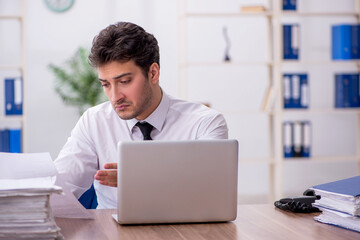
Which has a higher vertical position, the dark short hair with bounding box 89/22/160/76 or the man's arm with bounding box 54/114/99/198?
the dark short hair with bounding box 89/22/160/76

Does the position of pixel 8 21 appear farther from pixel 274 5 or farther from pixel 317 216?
pixel 317 216

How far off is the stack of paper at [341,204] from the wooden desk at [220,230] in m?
0.02

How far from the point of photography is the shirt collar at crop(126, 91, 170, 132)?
7.16ft

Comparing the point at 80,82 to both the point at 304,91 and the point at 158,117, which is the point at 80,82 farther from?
the point at 158,117

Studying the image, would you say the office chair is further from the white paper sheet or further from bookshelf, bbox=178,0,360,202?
bookshelf, bbox=178,0,360,202

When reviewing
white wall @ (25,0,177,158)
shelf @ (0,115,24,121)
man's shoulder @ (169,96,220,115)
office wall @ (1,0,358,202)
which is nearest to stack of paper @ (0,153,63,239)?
man's shoulder @ (169,96,220,115)

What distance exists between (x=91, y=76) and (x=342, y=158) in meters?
2.17

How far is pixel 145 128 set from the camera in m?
2.15

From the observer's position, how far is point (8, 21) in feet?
15.4

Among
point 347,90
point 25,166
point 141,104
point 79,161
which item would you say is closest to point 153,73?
point 141,104

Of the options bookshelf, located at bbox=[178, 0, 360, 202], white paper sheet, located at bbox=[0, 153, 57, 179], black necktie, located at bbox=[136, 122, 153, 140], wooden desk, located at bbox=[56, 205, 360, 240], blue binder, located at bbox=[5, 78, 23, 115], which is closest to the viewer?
wooden desk, located at bbox=[56, 205, 360, 240]

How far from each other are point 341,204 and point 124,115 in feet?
3.02

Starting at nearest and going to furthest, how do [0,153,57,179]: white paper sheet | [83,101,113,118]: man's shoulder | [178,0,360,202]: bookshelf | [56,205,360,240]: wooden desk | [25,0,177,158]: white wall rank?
[56,205,360,240]: wooden desk < [0,153,57,179]: white paper sheet < [83,101,113,118]: man's shoulder < [178,0,360,202]: bookshelf < [25,0,177,158]: white wall

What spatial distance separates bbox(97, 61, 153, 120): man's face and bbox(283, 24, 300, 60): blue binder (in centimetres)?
260
